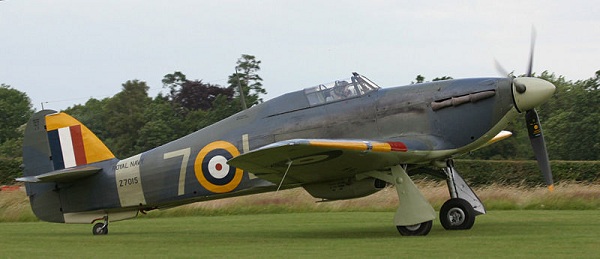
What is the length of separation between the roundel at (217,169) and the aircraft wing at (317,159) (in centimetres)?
79

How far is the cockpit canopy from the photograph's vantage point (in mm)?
13914

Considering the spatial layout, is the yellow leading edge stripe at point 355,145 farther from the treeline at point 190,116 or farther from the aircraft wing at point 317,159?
the treeline at point 190,116

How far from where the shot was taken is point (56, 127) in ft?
52.5

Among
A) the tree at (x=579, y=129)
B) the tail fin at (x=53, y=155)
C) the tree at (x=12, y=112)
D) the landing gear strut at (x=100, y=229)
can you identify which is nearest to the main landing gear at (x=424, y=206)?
the landing gear strut at (x=100, y=229)

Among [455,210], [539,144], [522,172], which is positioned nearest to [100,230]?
[455,210]

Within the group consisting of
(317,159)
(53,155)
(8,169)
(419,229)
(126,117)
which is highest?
(126,117)

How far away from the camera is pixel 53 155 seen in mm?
15805

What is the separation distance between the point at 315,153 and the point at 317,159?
0.30 meters

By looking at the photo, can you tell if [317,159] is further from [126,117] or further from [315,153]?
[126,117]

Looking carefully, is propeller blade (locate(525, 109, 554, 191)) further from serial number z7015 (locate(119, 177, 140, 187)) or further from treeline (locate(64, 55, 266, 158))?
treeline (locate(64, 55, 266, 158))

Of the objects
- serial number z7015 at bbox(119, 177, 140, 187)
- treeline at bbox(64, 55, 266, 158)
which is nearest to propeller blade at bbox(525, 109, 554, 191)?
serial number z7015 at bbox(119, 177, 140, 187)

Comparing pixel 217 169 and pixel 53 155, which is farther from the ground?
pixel 53 155

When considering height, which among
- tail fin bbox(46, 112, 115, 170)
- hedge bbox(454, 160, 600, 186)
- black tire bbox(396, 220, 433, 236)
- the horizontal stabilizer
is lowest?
hedge bbox(454, 160, 600, 186)

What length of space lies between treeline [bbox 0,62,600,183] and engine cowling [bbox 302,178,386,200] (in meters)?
18.1
